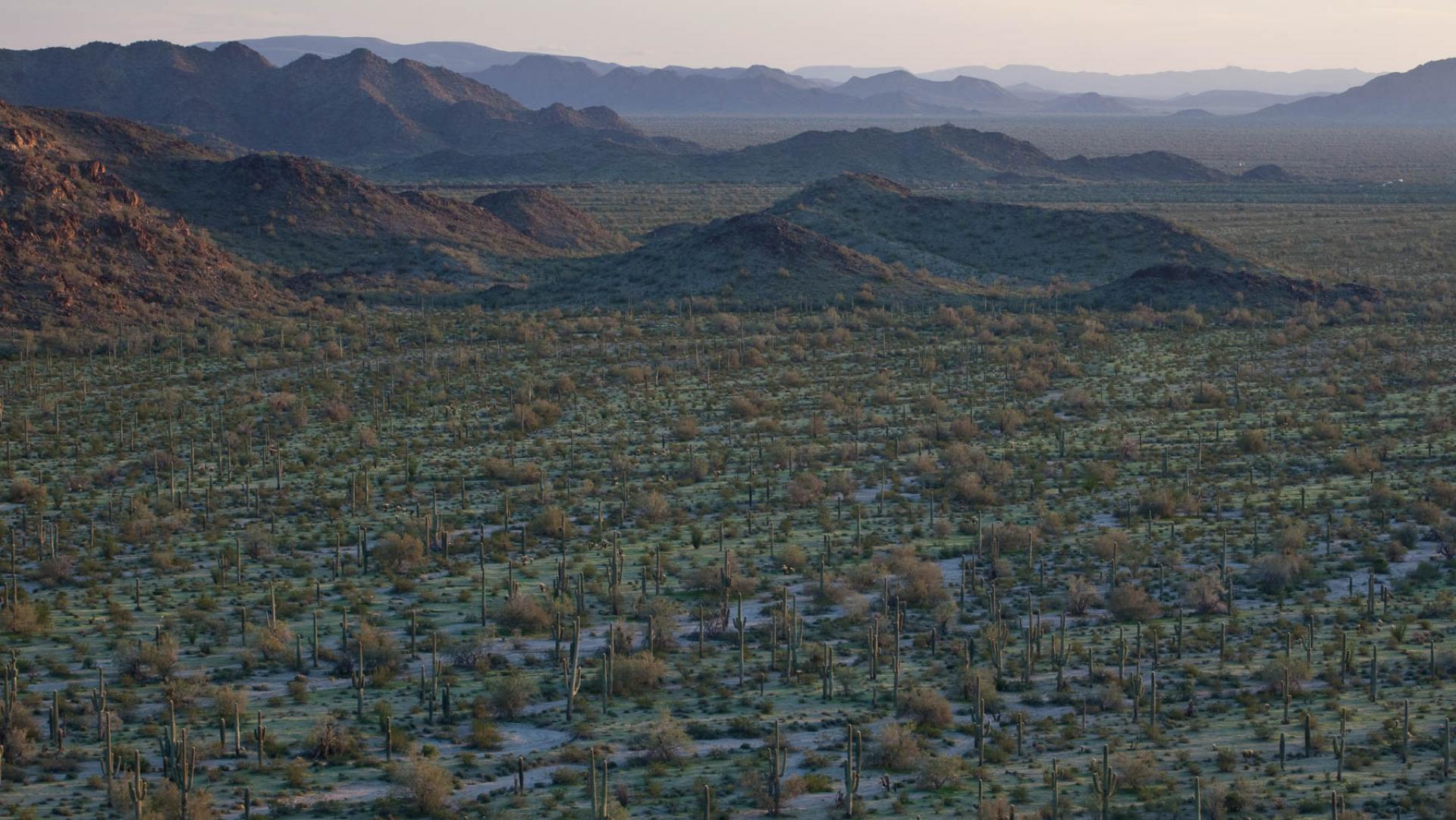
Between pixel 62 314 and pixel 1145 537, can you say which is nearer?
pixel 1145 537

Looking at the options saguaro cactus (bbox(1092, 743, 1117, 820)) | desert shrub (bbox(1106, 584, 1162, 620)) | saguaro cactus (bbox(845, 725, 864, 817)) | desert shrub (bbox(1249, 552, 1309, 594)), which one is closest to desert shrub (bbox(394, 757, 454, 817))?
saguaro cactus (bbox(845, 725, 864, 817))

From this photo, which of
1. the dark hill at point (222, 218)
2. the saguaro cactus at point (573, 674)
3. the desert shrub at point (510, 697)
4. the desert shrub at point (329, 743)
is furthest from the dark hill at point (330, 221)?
the desert shrub at point (329, 743)

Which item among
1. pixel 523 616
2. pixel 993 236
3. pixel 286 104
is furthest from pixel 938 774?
pixel 286 104

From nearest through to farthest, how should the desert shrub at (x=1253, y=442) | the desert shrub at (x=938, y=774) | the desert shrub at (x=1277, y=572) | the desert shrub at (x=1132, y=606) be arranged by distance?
the desert shrub at (x=938, y=774) → the desert shrub at (x=1132, y=606) → the desert shrub at (x=1277, y=572) → the desert shrub at (x=1253, y=442)

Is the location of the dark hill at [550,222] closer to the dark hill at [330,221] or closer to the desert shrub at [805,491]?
the dark hill at [330,221]

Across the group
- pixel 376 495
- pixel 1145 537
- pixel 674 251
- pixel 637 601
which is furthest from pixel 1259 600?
pixel 674 251

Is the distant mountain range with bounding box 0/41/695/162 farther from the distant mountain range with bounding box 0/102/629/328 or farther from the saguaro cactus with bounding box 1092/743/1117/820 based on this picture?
the saguaro cactus with bounding box 1092/743/1117/820

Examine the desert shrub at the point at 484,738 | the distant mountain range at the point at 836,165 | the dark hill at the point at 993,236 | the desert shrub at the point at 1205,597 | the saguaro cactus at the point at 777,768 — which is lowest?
the desert shrub at the point at 484,738

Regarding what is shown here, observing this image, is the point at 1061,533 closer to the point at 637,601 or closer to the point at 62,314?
the point at 637,601
